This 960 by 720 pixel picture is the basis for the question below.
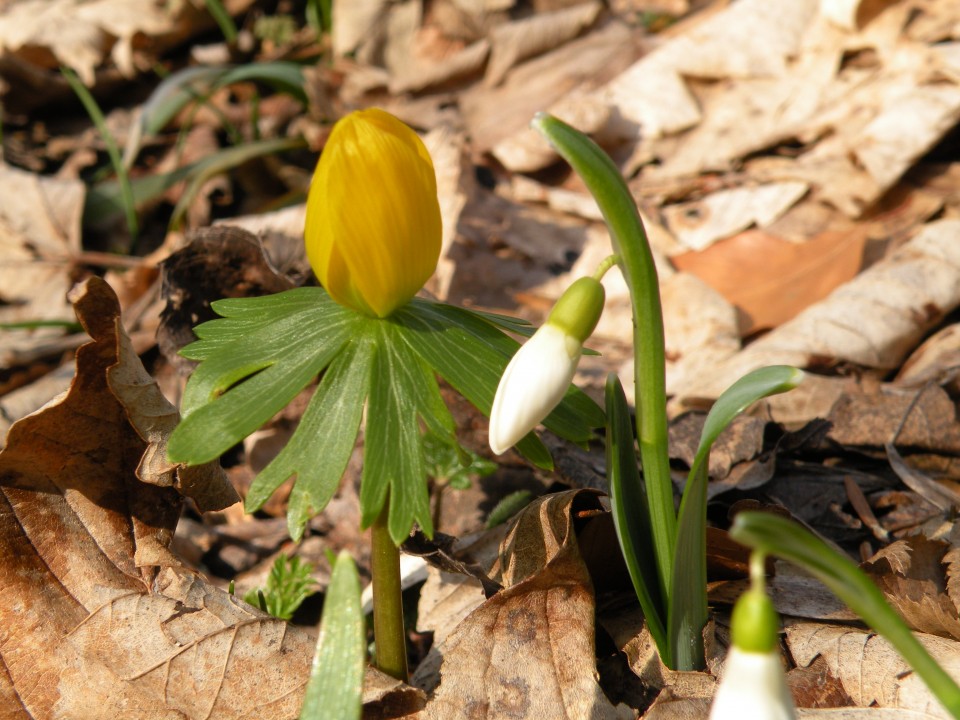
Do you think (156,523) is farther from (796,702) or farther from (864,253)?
(864,253)

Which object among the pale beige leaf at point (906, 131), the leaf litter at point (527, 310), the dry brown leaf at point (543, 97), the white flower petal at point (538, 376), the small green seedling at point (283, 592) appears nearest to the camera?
the white flower petal at point (538, 376)

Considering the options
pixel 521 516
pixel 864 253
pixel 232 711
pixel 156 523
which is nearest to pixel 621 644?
pixel 521 516

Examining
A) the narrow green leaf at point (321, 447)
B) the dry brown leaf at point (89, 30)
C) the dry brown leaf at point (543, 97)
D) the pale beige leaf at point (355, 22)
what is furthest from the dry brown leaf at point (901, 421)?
the dry brown leaf at point (89, 30)

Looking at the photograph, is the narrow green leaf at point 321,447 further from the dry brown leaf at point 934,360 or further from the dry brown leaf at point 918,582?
the dry brown leaf at point 934,360

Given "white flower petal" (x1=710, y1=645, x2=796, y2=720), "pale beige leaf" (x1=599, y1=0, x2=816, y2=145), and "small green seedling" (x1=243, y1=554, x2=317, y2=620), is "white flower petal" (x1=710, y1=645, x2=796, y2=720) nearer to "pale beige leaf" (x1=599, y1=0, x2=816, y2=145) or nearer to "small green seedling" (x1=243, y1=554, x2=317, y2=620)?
"small green seedling" (x1=243, y1=554, x2=317, y2=620)

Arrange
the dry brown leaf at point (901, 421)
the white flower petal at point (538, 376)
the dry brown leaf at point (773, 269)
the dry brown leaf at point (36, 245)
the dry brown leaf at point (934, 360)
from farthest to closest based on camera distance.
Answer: the dry brown leaf at point (36, 245), the dry brown leaf at point (773, 269), the dry brown leaf at point (934, 360), the dry brown leaf at point (901, 421), the white flower petal at point (538, 376)

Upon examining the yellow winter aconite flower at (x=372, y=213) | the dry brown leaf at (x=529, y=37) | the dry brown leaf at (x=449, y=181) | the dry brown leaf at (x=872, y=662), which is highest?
the yellow winter aconite flower at (x=372, y=213)

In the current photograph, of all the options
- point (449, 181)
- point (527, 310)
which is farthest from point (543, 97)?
point (527, 310)
